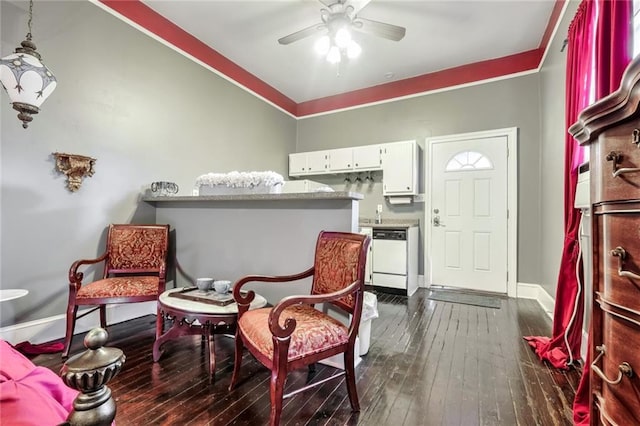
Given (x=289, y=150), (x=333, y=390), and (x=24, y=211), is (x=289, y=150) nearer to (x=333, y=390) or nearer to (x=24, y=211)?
(x=24, y=211)

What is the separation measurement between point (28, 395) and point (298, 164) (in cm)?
500

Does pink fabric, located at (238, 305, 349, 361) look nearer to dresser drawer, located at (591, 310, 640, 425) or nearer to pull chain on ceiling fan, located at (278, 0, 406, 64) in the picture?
dresser drawer, located at (591, 310, 640, 425)

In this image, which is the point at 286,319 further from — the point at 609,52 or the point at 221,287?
the point at 609,52

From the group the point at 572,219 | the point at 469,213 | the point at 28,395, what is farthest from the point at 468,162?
the point at 28,395

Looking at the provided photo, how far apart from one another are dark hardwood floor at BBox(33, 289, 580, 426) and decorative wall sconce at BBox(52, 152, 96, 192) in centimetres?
134

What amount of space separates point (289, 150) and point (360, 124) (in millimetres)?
1422

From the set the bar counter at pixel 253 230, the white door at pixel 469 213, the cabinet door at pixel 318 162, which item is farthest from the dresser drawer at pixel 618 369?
the cabinet door at pixel 318 162

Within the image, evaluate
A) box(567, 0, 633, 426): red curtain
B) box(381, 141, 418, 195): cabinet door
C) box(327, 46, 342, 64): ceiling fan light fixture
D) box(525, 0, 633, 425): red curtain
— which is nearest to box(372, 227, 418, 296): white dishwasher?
box(381, 141, 418, 195): cabinet door

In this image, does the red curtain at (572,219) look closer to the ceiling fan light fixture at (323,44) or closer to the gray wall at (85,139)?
the ceiling fan light fixture at (323,44)

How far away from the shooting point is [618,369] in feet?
2.80

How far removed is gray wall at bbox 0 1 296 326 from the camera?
2273 millimetres

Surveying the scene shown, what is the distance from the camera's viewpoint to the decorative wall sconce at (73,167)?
2486 millimetres

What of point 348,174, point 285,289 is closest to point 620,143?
point 285,289

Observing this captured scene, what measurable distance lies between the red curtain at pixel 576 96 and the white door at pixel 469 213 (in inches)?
68.5
